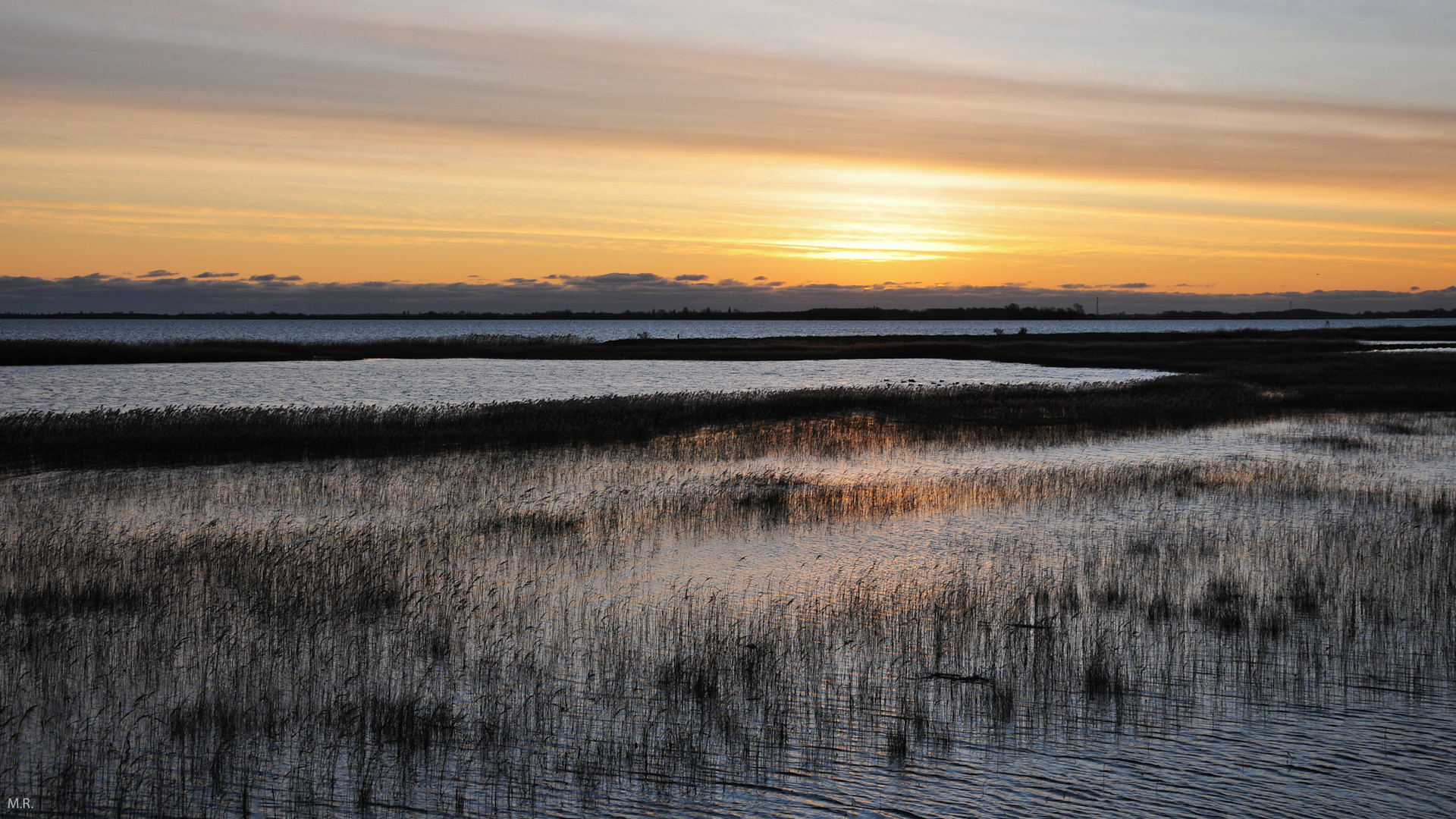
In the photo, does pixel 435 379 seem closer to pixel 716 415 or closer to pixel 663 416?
pixel 663 416

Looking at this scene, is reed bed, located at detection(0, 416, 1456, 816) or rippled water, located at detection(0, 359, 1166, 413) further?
rippled water, located at detection(0, 359, 1166, 413)

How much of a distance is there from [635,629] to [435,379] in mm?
50505

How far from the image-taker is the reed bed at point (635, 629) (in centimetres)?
690

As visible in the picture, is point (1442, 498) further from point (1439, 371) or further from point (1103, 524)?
point (1439, 371)

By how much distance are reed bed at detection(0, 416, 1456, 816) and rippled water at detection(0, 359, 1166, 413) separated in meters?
26.2

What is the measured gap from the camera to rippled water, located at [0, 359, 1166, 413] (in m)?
42.3

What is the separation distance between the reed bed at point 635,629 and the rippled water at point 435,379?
85.8ft

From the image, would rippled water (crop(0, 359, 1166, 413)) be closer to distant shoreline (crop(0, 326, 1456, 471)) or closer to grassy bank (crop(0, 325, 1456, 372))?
grassy bank (crop(0, 325, 1456, 372))

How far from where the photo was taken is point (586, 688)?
27.1 feet

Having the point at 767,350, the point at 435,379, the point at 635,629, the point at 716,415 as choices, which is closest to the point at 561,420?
the point at 716,415

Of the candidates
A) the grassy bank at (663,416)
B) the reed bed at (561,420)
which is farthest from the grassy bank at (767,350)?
the reed bed at (561,420)

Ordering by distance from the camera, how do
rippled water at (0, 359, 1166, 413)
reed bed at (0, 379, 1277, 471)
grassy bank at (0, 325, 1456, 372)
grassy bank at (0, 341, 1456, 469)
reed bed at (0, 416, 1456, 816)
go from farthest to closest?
grassy bank at (0, 325, 1456, 372), rippled water at (0, 359, 1166, 413), grassy bank at (0, 341, 1456, 469), reed bed at (0, 379, 1277, 471), reed bed at (0, 416, 1456, 816)

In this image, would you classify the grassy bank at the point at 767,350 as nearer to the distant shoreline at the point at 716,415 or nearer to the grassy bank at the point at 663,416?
the distant shoreline at the point at 716,415

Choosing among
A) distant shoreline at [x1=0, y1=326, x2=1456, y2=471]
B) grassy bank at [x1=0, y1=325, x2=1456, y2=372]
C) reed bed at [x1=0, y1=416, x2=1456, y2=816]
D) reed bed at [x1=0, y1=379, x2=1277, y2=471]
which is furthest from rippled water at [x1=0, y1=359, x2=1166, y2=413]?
reed bed at [x1=0, y1=416, x2=1456, y2=816]
